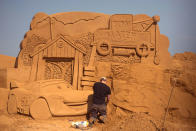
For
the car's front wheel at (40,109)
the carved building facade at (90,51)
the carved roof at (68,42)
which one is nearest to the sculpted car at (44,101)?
the car's front wheel at (40,109)

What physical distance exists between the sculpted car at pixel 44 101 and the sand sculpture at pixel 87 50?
0.59 meters

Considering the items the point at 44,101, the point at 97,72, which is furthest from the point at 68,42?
the point at 44,101

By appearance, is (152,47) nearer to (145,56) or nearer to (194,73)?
(145,56)

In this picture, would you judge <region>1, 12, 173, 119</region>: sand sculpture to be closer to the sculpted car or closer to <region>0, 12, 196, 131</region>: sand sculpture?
<region>0, 12, 196, 131</region>: sand sculpture

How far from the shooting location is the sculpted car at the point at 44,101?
4.85m

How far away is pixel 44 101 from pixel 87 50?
2.63 metres

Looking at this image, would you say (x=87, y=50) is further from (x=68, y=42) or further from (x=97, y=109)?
(x=97, y=109)

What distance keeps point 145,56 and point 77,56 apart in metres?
2.59

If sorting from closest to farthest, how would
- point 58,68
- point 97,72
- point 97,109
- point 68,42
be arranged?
point 97,109 → point 97,72 → point 68,42 → point 58,68

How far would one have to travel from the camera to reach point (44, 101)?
4.88m

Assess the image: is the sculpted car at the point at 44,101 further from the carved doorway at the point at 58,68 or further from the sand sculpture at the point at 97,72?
the carved doorway at the point at 58,68

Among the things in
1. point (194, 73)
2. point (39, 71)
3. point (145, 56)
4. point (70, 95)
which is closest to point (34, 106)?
point (70, 95)

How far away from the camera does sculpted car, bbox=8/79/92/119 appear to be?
4852mm

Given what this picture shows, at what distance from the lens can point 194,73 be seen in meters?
6.09
